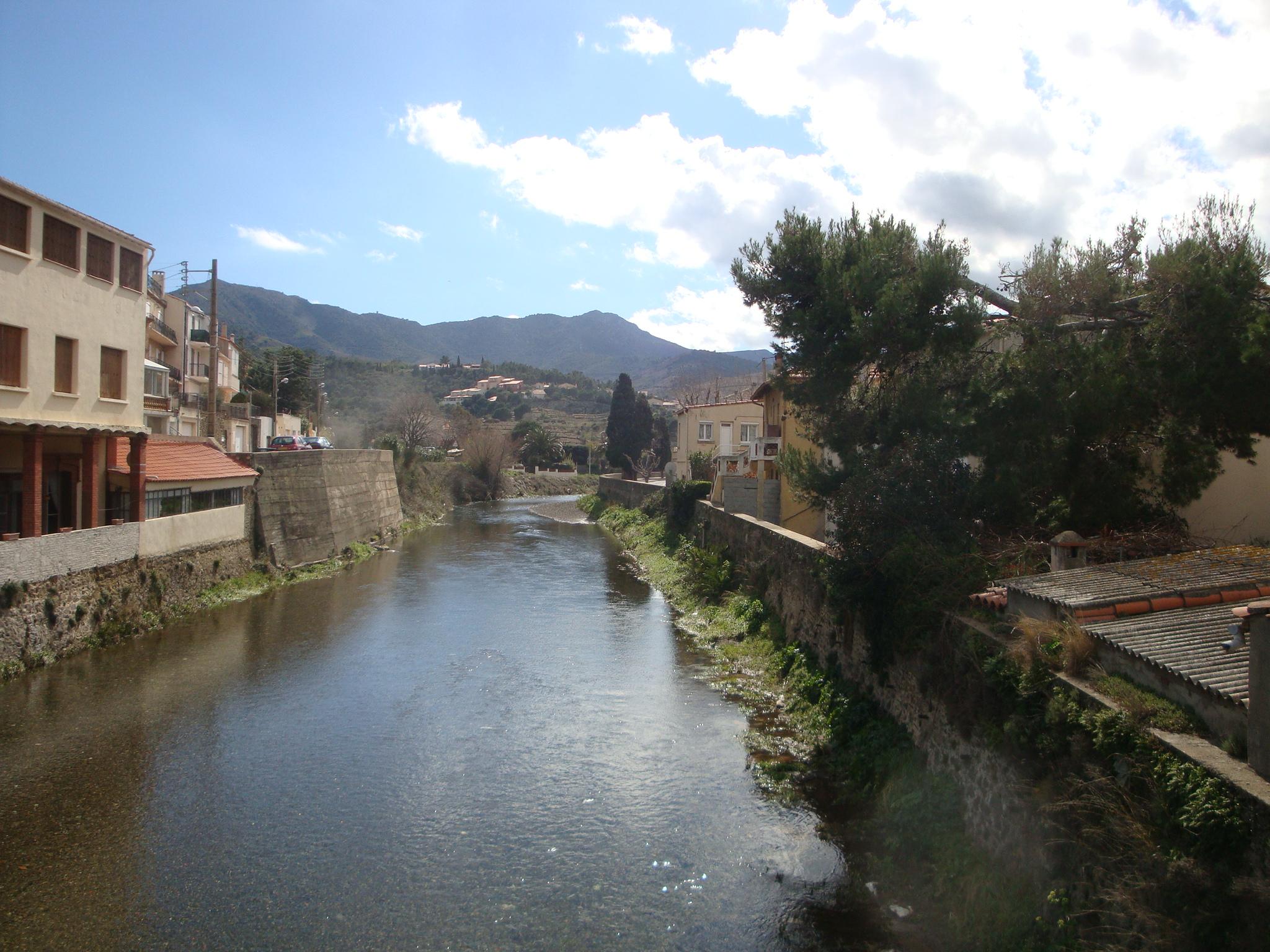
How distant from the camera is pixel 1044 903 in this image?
6.89 meters

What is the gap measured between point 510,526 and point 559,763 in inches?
1348

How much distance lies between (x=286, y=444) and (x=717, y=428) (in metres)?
20.2

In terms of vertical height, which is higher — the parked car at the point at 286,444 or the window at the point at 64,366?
the window at the point at 64,366

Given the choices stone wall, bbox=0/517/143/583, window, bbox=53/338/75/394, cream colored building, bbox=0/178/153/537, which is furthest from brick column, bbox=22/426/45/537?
window, bbox=53/338/75/394

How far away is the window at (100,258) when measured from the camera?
18.3 metres

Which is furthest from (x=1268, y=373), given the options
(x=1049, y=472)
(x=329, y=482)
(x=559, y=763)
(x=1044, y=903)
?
(x=329, y=482)

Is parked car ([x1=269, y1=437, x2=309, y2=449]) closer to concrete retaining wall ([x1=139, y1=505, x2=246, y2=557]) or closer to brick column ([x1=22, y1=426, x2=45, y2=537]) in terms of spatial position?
concrete retaining wall ([x1=139, y1=505, x2=246, y2=557])

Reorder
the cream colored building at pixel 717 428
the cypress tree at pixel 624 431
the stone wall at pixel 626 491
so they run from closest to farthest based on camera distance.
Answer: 1. the cream colored building at pixel 717 428
2. the stone wall at pixel 626 491
3. the cypress tree at pixel 624 431

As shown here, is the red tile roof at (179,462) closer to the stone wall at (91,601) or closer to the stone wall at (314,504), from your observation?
the stone wall at (314,504)

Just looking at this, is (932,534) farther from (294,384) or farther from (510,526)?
(294,384)

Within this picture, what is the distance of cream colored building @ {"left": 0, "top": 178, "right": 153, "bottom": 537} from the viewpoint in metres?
16.3

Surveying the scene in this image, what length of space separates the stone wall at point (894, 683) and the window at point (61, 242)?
16187 mm

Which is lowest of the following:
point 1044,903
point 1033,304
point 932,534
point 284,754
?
point 284,754

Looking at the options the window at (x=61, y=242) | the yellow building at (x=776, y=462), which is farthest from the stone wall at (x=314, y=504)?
the yellow building at (x=776, y=462)
